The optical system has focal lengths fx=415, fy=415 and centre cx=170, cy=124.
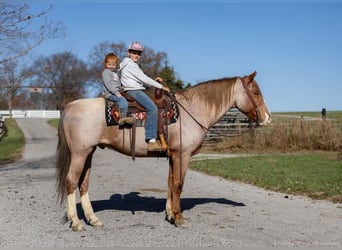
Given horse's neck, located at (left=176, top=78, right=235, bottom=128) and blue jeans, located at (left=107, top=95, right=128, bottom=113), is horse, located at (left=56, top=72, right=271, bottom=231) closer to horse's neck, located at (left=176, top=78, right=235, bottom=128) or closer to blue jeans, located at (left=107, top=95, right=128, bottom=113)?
horse's neck, located at (left=176, top=78, right=235, bottom=128)

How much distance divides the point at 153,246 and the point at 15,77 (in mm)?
11682

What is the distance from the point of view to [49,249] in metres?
5.57

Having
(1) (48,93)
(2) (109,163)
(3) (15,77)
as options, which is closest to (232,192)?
(2) (109,163)

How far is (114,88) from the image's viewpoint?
6.93 m

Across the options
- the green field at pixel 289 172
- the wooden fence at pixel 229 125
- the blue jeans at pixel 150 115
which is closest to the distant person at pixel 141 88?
the blue jeans at pixel 150 115

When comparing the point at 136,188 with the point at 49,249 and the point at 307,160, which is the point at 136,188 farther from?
the point at 307,160

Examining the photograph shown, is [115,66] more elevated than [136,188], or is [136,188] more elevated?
[115,66]

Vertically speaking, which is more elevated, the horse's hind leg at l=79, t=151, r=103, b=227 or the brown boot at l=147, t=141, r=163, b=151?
the brown boot at l=147, t=141, r=163, b=151

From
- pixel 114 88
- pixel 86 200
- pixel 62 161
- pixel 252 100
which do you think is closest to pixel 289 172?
pixel 252 100

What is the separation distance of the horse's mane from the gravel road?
2.10 meters

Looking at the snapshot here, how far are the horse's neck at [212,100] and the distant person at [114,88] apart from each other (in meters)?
1.18

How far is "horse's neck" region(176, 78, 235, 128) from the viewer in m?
7.43

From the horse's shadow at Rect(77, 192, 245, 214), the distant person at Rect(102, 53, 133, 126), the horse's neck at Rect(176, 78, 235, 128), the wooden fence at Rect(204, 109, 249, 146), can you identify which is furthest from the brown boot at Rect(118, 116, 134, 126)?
the wooden fence at Rect(204, 109, 249, 146)

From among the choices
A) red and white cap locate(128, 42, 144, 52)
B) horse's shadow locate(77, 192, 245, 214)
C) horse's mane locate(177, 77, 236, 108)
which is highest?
A: red and white cap locate(128, 42, 144, 52)
